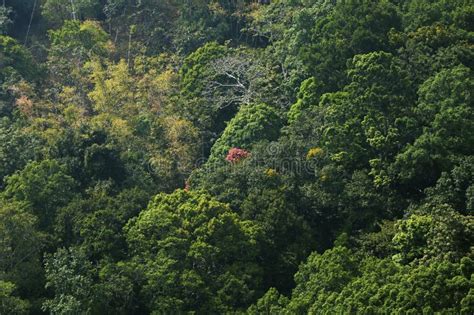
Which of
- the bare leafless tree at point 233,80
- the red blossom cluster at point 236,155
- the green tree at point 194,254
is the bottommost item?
the green tree at point 194,254

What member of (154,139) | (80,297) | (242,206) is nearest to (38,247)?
(80,297)

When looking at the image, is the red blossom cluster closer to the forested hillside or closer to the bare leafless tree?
the forested hillside

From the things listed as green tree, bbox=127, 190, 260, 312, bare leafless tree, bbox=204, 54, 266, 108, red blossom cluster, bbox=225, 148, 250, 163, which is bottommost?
green tree, bbox=127, 190, 260, 312

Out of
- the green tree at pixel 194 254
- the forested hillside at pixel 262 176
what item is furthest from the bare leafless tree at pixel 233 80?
the green tree at pixel 194 254

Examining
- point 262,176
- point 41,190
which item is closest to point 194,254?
point 262,176

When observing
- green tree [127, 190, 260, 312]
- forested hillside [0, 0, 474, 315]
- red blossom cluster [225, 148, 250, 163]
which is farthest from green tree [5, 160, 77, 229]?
red blossom cluster [225, 148, 250, 163]

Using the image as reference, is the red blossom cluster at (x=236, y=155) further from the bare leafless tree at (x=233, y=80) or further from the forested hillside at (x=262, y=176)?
the bare leafless tree at (x=233, y=80)

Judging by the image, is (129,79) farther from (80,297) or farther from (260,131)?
(80,297)

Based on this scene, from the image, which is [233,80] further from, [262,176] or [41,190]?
[41,190]
